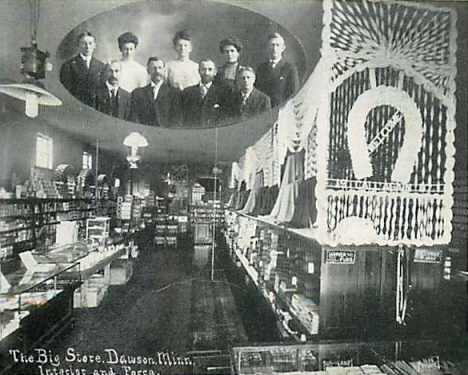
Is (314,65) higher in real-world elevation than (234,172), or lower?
higher

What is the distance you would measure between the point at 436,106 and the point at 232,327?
115 centimetres

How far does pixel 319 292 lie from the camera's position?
4.97ft

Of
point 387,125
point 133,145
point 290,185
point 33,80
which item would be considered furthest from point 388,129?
point 33,80

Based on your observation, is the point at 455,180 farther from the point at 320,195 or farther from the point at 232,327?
the point at 232,327

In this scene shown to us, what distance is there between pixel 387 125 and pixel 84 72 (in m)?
1.14

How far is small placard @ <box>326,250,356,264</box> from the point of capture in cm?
152

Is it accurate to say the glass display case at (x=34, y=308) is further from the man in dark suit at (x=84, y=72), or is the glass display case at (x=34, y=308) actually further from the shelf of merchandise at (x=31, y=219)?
the man in dark suit at (x=84, y=72)

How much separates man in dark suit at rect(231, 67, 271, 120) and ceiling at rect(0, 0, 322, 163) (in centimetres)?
3

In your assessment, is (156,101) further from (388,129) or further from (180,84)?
(388,129)

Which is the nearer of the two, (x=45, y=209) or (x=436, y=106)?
(x=45, y=209)

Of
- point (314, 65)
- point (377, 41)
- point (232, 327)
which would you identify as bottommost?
point (232, 327)

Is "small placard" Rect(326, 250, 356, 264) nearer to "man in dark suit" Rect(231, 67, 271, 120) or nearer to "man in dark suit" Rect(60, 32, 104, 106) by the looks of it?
"man in dark suit" Rect(231, 67, 271, 120)

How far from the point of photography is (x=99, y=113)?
147 centimetres

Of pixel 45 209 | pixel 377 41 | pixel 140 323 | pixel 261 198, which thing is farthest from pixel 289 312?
pixel 377 41
